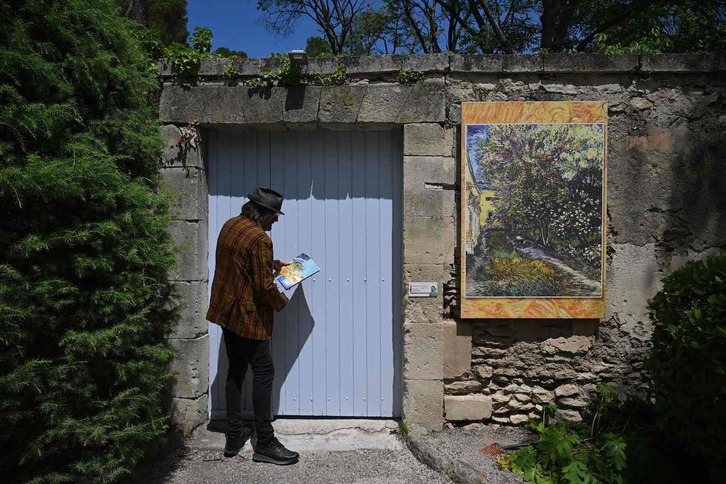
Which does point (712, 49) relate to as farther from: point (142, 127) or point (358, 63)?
point (142, 127)

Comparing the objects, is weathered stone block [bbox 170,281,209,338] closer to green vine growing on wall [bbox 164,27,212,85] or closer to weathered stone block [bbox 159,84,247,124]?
weathered stone block [bbox 159,84,247,124]

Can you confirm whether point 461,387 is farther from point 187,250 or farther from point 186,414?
point 187,250

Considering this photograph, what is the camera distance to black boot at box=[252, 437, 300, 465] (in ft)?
11.2

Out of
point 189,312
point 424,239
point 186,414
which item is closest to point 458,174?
point 424,239

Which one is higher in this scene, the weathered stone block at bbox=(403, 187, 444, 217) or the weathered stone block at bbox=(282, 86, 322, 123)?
the weathered stone block at bbox=(282, 86, 322, 123)

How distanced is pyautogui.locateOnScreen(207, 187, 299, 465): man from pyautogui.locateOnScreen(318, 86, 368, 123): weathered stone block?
76cm

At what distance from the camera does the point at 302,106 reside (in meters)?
3.75

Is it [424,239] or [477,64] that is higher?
[477,64]

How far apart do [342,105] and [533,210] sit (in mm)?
1620

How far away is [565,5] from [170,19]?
39.7 ft

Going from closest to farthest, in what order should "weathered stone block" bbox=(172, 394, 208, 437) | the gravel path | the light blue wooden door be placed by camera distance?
the gravel path → "weathered stone block" bbox=(172, 394, 208, 437) → the light blue wooden door

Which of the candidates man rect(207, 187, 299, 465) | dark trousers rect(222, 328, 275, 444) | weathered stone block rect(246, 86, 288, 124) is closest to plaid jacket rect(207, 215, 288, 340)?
man rect(207, 187, 299, 465)

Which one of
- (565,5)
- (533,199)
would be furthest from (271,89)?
(565,5)

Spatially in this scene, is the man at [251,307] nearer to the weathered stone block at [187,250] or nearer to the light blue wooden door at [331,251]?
the weathered stone block at [187,250]
